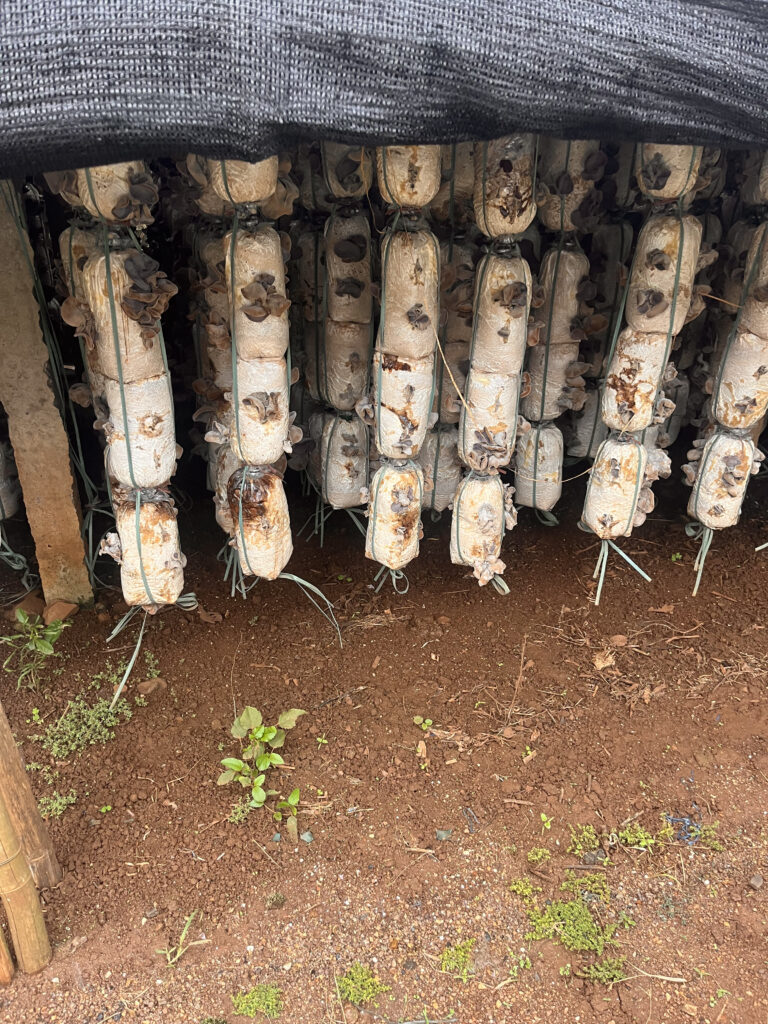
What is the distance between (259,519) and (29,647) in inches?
32.9

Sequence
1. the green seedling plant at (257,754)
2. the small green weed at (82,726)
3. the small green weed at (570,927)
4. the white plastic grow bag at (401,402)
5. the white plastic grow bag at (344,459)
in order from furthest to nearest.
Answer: the white plastic grow bag at (344,459), the small green weed at (82,726), the green seedling plant at (257,754), the white plastic grow bag at (401,402), the small green weed at (570,927)

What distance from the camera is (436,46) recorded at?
44.5 inches

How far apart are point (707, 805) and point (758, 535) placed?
3.54ft

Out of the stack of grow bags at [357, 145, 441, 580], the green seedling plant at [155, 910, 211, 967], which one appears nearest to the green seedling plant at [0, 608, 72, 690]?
the green seedling plant at [155, 910, 211, 967]

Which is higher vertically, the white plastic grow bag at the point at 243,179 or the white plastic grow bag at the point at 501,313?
the white plastic grow bag at the point at 243,179

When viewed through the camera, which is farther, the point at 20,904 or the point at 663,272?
the point at 663,272

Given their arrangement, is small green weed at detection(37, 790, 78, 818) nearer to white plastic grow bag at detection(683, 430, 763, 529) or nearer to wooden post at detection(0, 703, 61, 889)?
wooden post at detection(0, 703, 61, 889)

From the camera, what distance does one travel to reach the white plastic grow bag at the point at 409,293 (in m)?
1.64

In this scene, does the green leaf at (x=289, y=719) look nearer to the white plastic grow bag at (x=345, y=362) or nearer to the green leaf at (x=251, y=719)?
the green leaf at (x=251, y=719)

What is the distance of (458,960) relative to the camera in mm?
1607

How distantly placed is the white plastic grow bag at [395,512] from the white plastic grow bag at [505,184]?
594 millimetres

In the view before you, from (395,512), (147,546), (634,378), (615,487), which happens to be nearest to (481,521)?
(395,512)

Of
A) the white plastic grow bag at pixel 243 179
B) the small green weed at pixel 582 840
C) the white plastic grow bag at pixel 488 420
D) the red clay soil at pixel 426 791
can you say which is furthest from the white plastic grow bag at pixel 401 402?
the small green weed at pixel 582 840

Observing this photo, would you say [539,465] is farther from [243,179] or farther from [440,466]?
[243,179]
